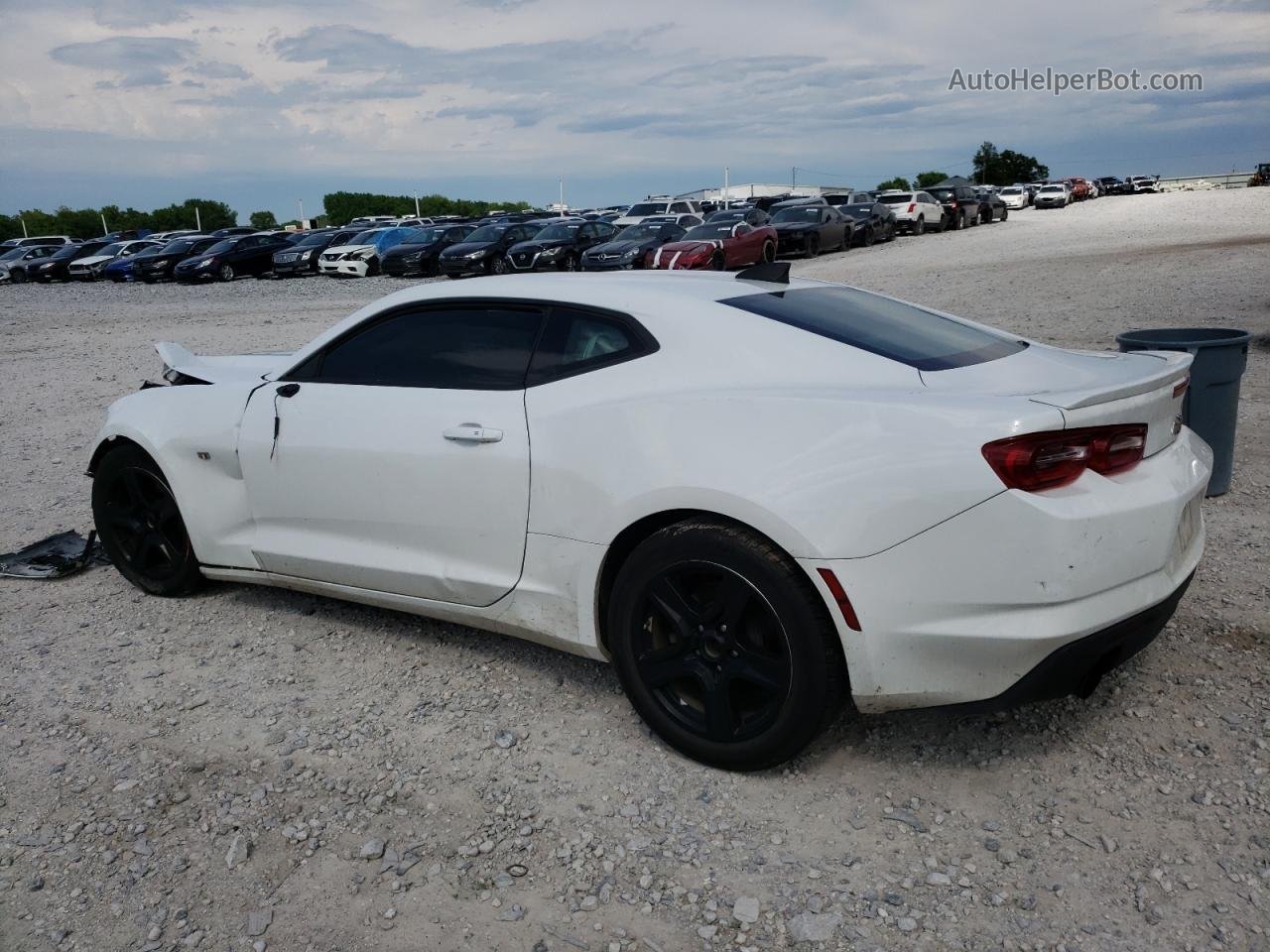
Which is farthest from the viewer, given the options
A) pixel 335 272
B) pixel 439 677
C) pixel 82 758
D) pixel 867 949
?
pixel 335 272

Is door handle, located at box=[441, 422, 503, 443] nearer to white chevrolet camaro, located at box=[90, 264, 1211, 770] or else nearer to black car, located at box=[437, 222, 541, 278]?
white chevrolet camaro, located at box=[90, 264, 1211, 770]

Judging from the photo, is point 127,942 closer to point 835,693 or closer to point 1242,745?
point 835,693

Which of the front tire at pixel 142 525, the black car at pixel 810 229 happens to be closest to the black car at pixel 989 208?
the black car at pixel 810 229

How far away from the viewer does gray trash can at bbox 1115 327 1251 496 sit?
549cm

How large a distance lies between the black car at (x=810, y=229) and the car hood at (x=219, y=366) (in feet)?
74.1

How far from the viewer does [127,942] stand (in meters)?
2.67

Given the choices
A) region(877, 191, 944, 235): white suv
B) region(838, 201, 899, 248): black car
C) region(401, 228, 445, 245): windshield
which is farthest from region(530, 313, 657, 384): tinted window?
region(877, 191, 944, 235): white suv

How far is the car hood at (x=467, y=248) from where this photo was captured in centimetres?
2641

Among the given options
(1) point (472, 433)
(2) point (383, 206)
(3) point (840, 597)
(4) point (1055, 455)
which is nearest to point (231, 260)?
(1) point (472, 433)

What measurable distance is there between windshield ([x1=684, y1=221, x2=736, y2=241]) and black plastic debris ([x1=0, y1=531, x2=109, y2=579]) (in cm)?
1921

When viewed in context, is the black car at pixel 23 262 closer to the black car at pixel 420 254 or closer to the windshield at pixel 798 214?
the black car at pixel 420 254

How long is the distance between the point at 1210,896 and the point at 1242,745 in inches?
32.9

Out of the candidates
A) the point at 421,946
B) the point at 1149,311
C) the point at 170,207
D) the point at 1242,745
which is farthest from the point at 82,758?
the point at 170,207

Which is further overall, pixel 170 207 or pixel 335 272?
pixel 170 207
